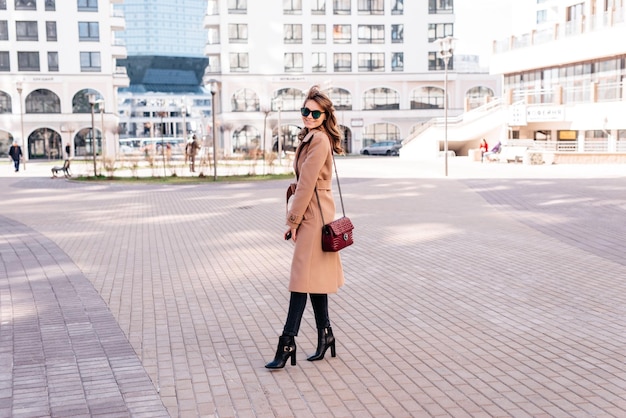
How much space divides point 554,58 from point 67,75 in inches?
1492

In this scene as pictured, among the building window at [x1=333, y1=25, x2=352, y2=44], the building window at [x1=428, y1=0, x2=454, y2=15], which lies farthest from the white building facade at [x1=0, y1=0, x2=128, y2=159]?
the building window at [x1=428, y1=0, x2=454, y2=15]

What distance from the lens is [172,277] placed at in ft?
29.7

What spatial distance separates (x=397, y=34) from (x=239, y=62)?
14.6 metres

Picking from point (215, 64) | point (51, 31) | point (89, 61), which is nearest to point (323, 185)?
point (89, 61)

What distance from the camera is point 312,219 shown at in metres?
5.25

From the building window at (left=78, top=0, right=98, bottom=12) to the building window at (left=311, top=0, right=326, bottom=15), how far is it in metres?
18.7

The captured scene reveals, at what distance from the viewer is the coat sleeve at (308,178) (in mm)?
5188

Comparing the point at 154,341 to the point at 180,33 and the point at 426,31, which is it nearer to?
the point at 426,31

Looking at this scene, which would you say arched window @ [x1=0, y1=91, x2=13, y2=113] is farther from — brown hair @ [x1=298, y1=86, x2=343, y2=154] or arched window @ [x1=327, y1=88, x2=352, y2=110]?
brown hair @ [x1=298, y1=86, x2=343, y2=154]

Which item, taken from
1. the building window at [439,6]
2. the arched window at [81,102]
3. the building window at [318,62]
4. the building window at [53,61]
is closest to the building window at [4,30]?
the building window at [53,61]

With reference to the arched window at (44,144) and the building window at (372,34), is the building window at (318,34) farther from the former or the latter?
the arched window at (44,144)

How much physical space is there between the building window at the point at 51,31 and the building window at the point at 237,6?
14589 millimetres

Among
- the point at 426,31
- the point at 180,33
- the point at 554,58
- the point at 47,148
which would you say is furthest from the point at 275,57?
the point at 180,33

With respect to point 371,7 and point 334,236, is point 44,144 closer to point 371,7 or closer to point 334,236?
point 371,7
